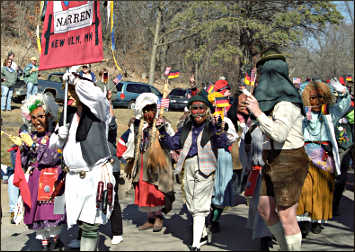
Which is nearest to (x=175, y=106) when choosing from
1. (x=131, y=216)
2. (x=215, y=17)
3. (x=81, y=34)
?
(x=215, y=17)

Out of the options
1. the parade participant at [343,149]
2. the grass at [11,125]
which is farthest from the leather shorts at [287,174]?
the grass at [11,125]

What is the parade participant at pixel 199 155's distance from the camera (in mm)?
5645

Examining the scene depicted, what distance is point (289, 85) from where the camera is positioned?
171 inches

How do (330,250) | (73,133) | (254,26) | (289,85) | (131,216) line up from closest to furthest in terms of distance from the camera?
(289,85) → (73,133) → (330,250) → (131,216) → (254,26)

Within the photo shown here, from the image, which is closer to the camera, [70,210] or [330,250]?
[70,210]

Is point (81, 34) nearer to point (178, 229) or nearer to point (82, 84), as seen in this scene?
point (82, 84)

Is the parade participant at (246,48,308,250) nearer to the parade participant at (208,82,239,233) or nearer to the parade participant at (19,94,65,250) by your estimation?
the parade participant at (208,82,239,233)

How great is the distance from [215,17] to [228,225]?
67.7 feet

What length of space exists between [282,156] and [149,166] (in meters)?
2.72

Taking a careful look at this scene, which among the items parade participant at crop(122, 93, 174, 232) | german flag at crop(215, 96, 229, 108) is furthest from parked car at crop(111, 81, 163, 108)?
german flag at crop(215, 96, 229, 108)

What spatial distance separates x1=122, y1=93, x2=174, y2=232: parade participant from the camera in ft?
21.8

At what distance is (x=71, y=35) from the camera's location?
5.45m

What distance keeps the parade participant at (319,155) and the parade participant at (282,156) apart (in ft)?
6.19

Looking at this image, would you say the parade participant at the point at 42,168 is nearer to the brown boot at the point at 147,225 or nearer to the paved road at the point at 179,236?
the paved road at the point at 179,236
